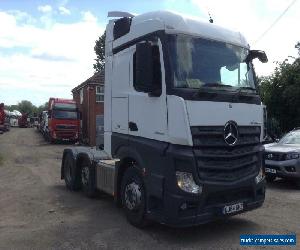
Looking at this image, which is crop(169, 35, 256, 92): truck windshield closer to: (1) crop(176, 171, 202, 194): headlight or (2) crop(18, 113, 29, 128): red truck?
(1) crop(176, 171, 202, 194): headlight

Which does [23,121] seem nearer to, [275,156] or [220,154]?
[275,156]

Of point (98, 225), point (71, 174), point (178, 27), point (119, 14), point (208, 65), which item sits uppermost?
point (119, 14)

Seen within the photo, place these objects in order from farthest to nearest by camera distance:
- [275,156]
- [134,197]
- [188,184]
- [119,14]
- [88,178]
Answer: [275,156]
[88,178]
[119,14]
[134,197]
[188,184]

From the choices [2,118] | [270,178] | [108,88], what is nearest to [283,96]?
[270,178]

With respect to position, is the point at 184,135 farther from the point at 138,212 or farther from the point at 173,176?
the point at 138,212

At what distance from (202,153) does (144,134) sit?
3.87 feet

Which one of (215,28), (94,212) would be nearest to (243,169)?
(215,28)

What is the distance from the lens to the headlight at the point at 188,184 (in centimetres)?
648

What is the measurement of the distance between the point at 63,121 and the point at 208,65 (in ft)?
79.6

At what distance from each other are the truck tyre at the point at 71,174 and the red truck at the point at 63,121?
18965 mm

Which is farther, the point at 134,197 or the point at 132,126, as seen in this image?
the point at 132,126

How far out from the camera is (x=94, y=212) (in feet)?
28.8

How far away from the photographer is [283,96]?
23203 millimetres

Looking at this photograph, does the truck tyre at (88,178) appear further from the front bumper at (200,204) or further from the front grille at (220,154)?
the front grille at (220,154)
